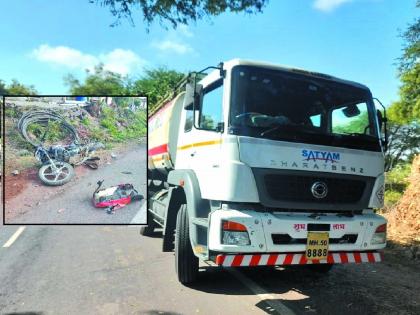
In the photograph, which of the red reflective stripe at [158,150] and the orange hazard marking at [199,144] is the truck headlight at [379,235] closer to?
the orange hazard marking at [199,144]

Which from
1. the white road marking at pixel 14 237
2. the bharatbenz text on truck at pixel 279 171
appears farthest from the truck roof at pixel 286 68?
the white road marking at pixel 14 237

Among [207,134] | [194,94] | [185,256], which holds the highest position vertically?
[194,94]

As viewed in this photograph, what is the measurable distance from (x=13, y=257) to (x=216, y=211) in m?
4.55

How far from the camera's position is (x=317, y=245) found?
5195mm

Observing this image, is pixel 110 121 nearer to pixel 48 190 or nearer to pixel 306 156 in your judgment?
pixel 48 190

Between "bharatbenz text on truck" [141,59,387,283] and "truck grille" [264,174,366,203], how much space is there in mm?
11

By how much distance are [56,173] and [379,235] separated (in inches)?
163

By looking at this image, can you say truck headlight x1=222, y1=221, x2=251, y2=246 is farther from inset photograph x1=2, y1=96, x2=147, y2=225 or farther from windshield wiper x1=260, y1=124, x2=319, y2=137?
inset photograph x1=2, y1=96, x2=147, y2=225

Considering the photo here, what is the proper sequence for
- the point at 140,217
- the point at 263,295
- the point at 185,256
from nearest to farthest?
the point at 263,295, the point at 185,256, the point at 140,217

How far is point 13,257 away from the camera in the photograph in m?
7.90

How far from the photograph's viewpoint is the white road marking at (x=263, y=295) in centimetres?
518

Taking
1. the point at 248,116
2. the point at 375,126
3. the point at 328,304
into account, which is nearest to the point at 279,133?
the point at 248,116

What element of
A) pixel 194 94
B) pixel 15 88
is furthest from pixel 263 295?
pixel 15 88

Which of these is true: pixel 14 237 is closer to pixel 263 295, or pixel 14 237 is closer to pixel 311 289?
pixel 263 295
